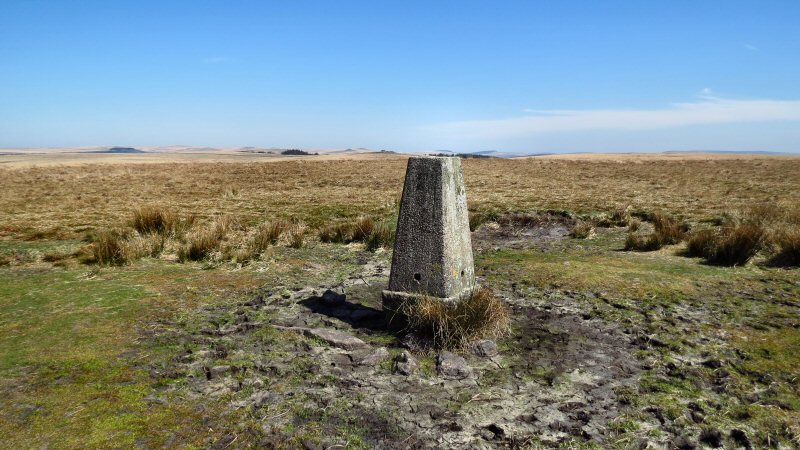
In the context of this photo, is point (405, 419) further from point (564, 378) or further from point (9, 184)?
point (9, 184)

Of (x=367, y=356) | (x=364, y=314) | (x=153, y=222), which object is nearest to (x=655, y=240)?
(x=364, y=314)

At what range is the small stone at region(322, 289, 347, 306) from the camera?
7.24 metres

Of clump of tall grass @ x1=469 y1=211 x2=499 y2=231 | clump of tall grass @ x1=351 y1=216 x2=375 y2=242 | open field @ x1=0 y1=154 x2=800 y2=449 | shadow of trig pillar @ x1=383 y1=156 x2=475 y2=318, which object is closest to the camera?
open field @ x1=0 y1=154 x2=800 y2=449

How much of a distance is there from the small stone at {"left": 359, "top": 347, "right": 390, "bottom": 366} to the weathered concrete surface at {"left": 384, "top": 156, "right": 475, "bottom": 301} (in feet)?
3.23

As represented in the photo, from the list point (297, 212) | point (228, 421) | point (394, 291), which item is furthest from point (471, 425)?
point (297, 212)

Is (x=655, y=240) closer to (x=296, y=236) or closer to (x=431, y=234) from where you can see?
(x=431, y=234)

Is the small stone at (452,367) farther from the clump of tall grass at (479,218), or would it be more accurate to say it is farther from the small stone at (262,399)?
the clump of tall grass at (479,218)

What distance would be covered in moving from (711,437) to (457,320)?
269 centimetres

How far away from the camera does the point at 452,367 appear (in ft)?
17.2

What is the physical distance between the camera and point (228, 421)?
13.6ft

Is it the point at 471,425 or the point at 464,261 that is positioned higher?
the point at 464,261

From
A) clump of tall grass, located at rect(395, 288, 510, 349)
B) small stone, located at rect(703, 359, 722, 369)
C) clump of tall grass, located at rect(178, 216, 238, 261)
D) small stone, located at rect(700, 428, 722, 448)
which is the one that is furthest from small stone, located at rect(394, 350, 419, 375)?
clump of tall grass, located at rect(178, 216, 238, 261)

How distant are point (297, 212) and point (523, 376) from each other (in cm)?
1294

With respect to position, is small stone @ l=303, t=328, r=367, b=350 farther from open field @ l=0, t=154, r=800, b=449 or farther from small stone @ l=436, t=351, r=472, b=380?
small stone @ l=436, t=351, r=472, b=380
